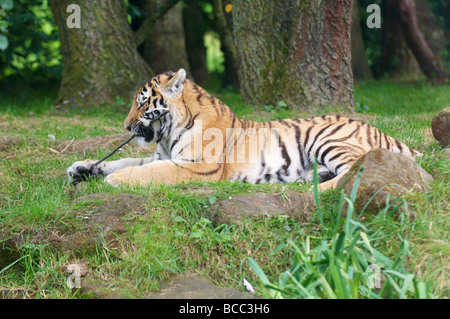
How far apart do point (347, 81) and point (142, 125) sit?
3.49m

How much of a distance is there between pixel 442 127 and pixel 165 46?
7.10m

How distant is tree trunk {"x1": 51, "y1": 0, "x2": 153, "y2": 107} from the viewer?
848 centimetres

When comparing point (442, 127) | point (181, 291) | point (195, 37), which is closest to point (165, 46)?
point (195, 37)

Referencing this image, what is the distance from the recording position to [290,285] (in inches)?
124

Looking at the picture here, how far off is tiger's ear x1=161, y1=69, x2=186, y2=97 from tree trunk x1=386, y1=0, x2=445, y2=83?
780cm

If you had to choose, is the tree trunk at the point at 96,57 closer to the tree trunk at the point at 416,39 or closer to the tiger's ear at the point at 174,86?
the tiger's ear at the point at 174,86

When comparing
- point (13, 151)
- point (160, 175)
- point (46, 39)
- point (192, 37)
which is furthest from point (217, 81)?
point (160, 175)

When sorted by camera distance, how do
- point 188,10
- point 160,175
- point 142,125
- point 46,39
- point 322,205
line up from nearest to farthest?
point 322,205
point 160,175
point 142,125
point 46,39
point 188,10

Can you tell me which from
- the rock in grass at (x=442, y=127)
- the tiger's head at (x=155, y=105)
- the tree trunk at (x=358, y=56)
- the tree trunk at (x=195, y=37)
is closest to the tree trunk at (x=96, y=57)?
the tiger's head at (x=155, y=105)

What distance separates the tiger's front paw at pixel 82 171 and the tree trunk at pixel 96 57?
11.4ft

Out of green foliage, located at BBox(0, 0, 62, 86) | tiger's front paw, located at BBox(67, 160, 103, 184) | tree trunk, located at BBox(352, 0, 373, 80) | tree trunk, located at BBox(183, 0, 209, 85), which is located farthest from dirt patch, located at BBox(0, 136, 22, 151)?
tree trunk, located at BBox(352, 0, 373, 80)

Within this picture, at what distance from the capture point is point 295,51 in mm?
7266

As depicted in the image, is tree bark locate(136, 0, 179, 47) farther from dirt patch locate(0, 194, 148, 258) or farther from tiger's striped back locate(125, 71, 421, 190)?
dirt patch locate(0, 194, 148, 258)

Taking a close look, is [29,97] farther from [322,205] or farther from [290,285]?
[290,285]
